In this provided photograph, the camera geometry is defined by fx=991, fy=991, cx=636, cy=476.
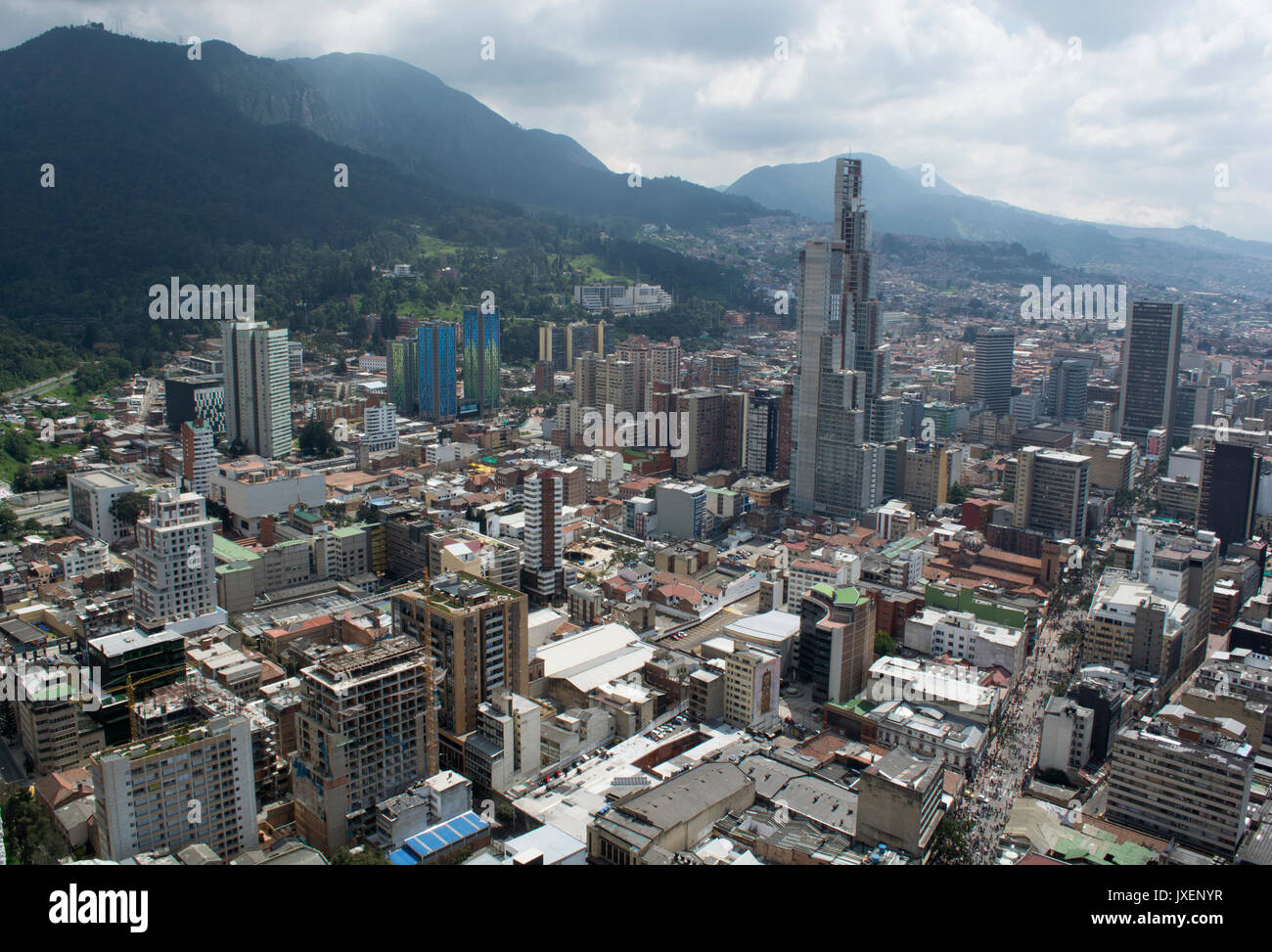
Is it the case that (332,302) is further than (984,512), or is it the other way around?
(332,302)

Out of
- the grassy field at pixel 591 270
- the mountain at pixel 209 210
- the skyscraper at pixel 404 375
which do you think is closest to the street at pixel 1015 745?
the skyscraper at pixel 404 375

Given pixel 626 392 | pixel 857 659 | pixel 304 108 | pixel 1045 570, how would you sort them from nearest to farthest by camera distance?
pixel 857 659 → pixel 1045 570 → pixel 626 392 → pixel 304 108

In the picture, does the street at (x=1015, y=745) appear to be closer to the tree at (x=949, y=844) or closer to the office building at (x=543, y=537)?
the tree at (x=949, y=844)

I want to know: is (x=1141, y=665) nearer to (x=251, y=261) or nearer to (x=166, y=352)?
(x=166, y=352)

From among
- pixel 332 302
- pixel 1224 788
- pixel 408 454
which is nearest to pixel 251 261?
pixel 332 302

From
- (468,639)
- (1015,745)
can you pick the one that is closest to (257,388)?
(468,639)

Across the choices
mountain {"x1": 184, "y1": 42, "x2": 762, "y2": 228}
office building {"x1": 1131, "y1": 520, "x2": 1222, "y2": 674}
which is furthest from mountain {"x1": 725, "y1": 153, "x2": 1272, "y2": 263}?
office building {"x1": 1131, "y1": 520, "x2": 1222, "y2": 674}
